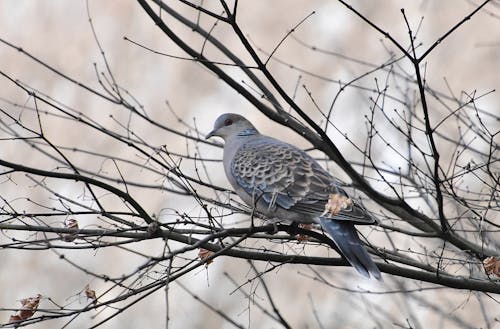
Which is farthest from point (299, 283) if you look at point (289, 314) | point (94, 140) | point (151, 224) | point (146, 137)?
point (151, 224)

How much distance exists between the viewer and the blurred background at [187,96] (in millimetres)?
8289

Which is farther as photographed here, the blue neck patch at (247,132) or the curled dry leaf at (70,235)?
the blue neck patch at (247,132)

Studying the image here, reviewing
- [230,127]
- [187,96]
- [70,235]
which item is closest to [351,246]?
[70,235]

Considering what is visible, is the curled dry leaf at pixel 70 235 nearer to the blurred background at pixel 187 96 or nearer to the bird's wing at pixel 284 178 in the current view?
the bird's wing at pixel 284 178

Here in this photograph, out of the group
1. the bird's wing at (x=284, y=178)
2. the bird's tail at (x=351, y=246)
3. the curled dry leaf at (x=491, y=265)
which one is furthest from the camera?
the bird's wing at (x=284, y=178)

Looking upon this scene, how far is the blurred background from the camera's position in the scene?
8.29 meters

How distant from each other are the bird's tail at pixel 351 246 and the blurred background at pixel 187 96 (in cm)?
369

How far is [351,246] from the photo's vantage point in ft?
12.1

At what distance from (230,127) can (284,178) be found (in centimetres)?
103

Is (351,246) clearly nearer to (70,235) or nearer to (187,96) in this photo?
(70,235)

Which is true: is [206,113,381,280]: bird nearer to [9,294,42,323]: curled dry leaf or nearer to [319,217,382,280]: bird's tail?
[319,217,382,280]: bird's tail

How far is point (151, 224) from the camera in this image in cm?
311

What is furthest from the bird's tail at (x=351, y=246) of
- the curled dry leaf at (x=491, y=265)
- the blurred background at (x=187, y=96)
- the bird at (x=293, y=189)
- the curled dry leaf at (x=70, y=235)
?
the blurred background at (x=187, y=96)

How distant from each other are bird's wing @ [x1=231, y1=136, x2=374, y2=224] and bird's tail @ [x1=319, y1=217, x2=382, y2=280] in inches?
2.5
